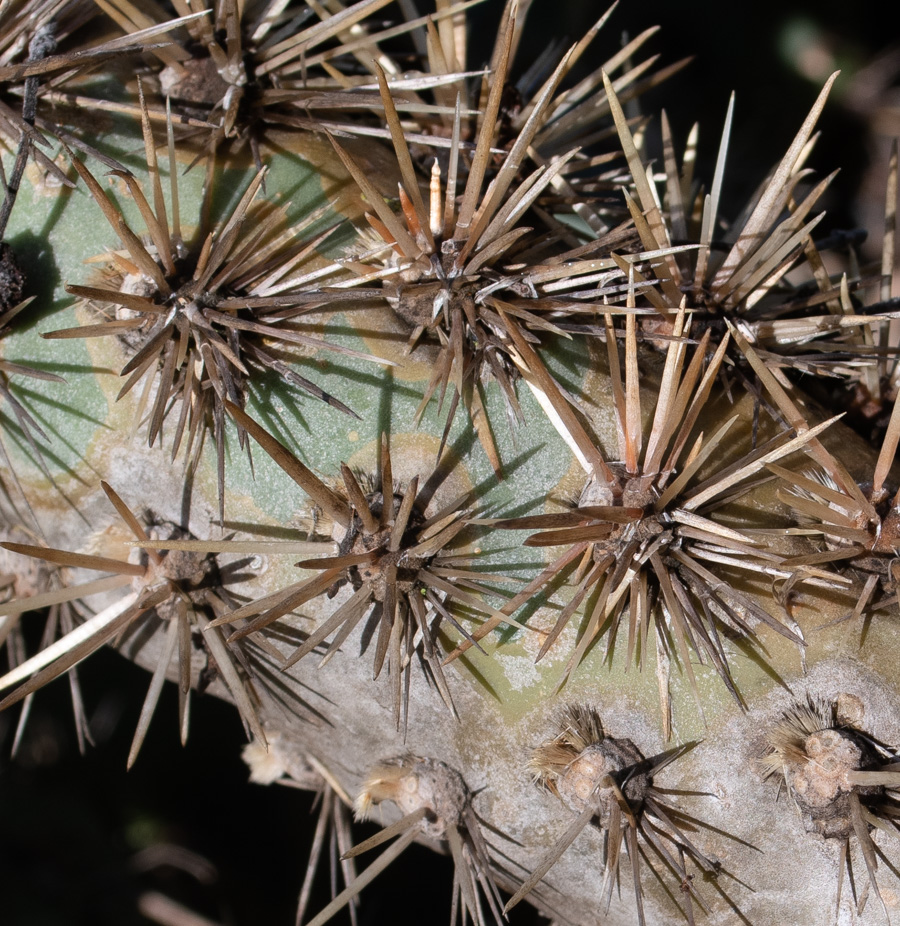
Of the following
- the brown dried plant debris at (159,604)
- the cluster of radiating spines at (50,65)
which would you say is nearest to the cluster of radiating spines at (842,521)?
the brown dried plant debris at (159,604)

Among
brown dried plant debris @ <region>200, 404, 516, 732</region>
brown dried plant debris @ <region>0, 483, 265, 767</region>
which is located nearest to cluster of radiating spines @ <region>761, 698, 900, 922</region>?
brown dried plant debris @ <region>200, 404, 516, 732</region>

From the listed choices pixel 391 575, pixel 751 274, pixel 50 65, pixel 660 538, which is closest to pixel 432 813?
pixel 391 575

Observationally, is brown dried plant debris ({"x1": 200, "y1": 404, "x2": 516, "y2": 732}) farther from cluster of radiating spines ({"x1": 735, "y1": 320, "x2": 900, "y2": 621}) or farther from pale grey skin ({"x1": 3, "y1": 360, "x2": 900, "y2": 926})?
cluster of radiating spines ({"x1": 735, "y1": 320, "x2": 900, "y2": 621})

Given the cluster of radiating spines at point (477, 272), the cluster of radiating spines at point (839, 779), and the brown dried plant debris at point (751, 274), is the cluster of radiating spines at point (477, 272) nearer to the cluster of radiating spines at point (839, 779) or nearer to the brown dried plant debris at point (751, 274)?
the brown dried plant debris at point (751, 274)

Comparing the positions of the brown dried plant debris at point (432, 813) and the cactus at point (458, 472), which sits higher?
the cactus at point (458, 472)

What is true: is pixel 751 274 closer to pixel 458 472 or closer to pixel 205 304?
pixel 458 472

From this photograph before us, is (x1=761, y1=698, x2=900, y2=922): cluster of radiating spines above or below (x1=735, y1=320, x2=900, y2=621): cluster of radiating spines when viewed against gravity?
below

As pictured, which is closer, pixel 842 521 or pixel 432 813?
pixel 842 521
